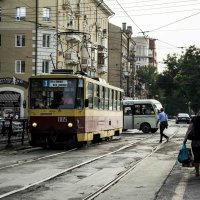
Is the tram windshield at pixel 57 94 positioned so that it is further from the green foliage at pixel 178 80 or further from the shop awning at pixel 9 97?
the green foliage at pixel 178 80

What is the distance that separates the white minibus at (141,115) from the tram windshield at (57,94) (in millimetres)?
21350

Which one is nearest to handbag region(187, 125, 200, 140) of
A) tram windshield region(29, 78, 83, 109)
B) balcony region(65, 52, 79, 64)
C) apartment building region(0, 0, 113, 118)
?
tram windshield region(29, 78, 83, 109)

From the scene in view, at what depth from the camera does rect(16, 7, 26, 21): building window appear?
57.2 m

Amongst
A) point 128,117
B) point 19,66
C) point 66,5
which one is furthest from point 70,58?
point 128,117

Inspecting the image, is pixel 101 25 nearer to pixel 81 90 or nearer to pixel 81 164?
pixel 81 90

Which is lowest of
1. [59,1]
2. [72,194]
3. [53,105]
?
[72,194]

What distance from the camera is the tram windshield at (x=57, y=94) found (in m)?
23.0

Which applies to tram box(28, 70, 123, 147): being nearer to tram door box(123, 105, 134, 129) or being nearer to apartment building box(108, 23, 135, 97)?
tram door box(123, 105, 134, 129)

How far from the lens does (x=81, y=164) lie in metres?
16.6

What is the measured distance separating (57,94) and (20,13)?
35893 millimetres

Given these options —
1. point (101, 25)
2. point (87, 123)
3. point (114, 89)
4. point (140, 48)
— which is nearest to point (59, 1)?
point (101, 25)

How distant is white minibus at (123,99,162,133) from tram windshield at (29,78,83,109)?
21350mm

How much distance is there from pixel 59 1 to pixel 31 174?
48185 millimetres

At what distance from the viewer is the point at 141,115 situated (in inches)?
1753
